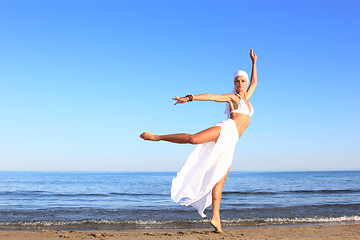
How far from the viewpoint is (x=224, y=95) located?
4855mm

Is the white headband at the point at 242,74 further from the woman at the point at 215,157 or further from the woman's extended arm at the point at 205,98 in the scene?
the woman's extended arm at the point at 205,98

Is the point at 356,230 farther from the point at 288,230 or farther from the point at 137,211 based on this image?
the point at 137,211

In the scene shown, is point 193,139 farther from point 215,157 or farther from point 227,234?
point 227,234

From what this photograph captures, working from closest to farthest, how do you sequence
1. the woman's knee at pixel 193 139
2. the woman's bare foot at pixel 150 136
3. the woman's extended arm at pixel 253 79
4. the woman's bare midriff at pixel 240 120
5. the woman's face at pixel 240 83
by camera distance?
1. the woman's knee at pixel 193 139
2. the woman's bare foot at pixel 150 136
3. the woman's bare midriff at pixel 240 120
4. the woman's face at pixel 240 83
5. the woman's extended arm at pixel 253 79

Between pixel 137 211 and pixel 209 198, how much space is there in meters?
5.69

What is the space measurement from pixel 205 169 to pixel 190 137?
0.78m

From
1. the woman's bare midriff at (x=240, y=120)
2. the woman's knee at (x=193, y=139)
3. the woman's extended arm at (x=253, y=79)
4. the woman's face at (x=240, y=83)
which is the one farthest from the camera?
the woman's extended arm at (x=253, y=79)

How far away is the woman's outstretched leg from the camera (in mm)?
4508

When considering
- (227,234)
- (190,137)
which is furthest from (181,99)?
(227,234)

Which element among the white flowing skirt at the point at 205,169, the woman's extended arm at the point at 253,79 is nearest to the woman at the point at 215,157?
the white flowing skirt at the point at 205,169

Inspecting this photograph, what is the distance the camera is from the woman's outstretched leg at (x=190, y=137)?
451 cm

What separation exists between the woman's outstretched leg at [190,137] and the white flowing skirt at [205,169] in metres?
0.13

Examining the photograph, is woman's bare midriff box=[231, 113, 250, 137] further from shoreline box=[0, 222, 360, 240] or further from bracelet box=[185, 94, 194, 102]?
shoreline box=[0, 222, 360, 240]

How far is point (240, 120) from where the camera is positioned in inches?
195
